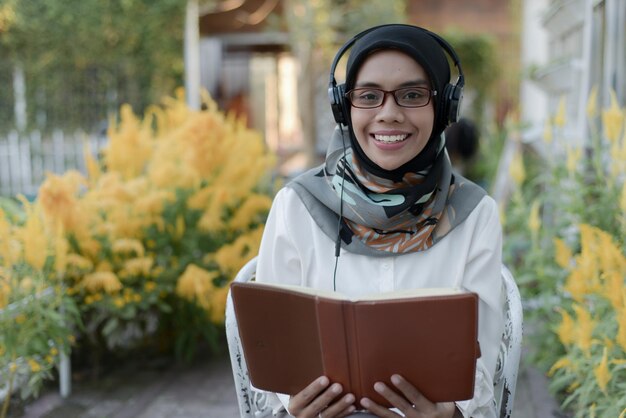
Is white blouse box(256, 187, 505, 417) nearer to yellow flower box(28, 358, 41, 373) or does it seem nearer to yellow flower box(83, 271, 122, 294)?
yellow flower box(28, 358, 41, 373)

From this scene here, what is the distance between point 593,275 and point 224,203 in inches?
80.8

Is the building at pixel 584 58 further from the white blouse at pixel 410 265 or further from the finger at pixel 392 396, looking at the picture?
the finger at pixel 392 396

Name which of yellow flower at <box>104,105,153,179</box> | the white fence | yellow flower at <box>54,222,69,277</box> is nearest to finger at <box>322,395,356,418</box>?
yellow flower at <box>54,222,69,277</box>

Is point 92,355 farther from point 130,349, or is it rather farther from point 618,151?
point 618,151

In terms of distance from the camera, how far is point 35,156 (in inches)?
425

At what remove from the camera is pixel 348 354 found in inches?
60.7

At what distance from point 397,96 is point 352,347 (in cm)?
68

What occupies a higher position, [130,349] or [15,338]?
[15,338]

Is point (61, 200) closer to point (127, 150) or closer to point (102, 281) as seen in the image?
point (102, 281)

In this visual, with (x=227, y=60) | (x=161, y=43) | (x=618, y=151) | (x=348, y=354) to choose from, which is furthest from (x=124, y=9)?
(x=348, y=354)

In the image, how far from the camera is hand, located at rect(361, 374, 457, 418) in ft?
5.10

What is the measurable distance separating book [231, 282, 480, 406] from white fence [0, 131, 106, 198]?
954 centimetres

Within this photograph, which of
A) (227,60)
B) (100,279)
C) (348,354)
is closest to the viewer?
(348,354)

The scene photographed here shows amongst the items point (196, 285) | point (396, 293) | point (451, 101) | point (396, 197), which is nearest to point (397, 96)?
point (451, 101)
